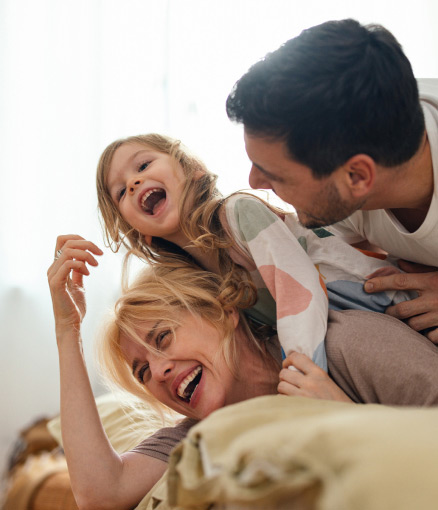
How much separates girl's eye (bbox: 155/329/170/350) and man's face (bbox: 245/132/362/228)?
1.25 feet

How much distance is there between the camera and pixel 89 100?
2.77 m

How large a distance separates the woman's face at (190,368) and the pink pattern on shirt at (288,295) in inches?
6.8

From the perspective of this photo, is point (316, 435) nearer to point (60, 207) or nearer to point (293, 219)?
point (293, 219)

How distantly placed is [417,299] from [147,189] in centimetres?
65

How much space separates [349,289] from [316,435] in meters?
0.80

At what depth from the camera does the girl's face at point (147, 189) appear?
1.38m

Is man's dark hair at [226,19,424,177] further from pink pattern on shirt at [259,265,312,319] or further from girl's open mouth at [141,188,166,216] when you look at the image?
girl's open mouth at [141,188,166,216]

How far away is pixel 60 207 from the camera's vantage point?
271cm

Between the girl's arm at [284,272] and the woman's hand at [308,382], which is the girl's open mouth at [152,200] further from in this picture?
the woman's hand at [308,382]

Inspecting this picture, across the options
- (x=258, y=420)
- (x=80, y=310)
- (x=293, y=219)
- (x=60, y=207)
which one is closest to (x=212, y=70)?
(x=60, y=207)

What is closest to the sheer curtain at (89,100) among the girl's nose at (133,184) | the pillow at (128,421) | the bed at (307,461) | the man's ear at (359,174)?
the pillow at (128,421)

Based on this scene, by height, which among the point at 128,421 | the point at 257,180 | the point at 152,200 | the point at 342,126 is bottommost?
the point at 128,421

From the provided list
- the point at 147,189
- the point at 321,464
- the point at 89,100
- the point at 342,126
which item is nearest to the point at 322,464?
the point at 321,464

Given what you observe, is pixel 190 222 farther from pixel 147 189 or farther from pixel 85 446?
pixel 85 446
